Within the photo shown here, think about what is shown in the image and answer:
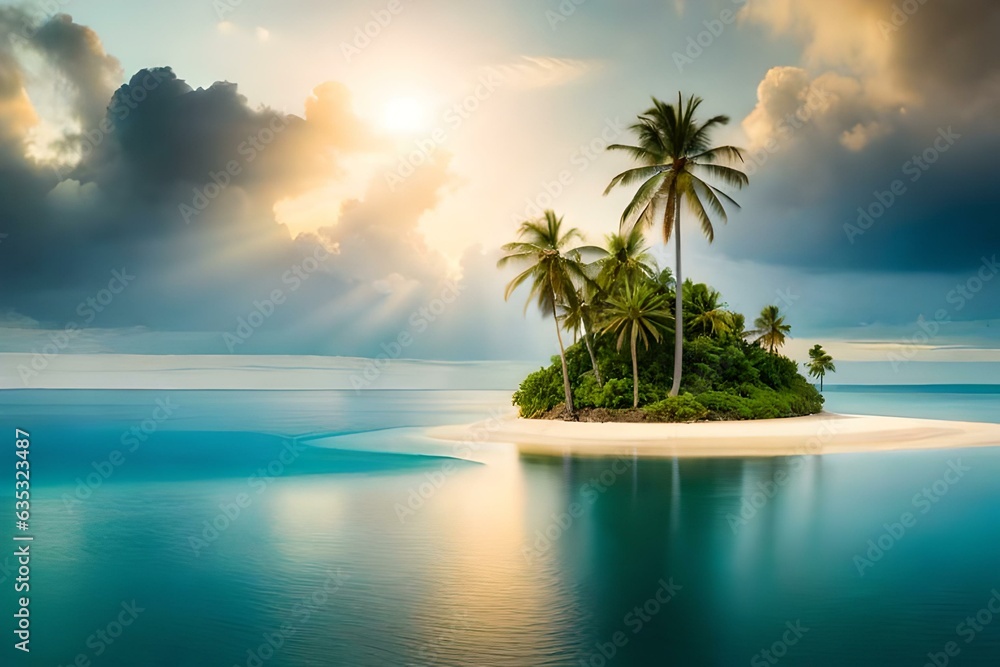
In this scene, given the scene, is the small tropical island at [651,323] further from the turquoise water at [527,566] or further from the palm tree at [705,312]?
the turquoise water at [527,566]

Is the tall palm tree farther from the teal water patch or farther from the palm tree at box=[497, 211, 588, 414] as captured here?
the teal water patch

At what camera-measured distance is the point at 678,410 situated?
32.9m

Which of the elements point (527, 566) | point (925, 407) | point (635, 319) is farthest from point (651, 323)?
point (925, 407)

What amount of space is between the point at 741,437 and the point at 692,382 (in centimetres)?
723

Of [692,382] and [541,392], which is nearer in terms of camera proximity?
[692,382]

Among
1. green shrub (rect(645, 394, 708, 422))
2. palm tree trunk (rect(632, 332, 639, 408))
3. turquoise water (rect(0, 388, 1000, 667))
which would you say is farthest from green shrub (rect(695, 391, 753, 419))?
turquoise water (rect(0, 388, 1000, 667))

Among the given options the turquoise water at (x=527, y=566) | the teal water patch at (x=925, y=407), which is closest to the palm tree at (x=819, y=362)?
the teal water patch at (x=925, y=407)

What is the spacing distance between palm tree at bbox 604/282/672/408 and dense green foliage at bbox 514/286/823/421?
0.93m

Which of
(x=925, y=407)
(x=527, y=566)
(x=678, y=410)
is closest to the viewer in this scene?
(x=527, y=566)

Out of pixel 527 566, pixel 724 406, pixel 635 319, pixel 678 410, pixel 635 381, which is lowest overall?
pixel 527 566

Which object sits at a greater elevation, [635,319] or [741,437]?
[635,319]

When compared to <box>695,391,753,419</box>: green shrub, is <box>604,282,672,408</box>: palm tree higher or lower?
higher

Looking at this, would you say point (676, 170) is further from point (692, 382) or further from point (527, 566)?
point (527, 566)

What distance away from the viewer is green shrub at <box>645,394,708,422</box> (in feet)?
108
